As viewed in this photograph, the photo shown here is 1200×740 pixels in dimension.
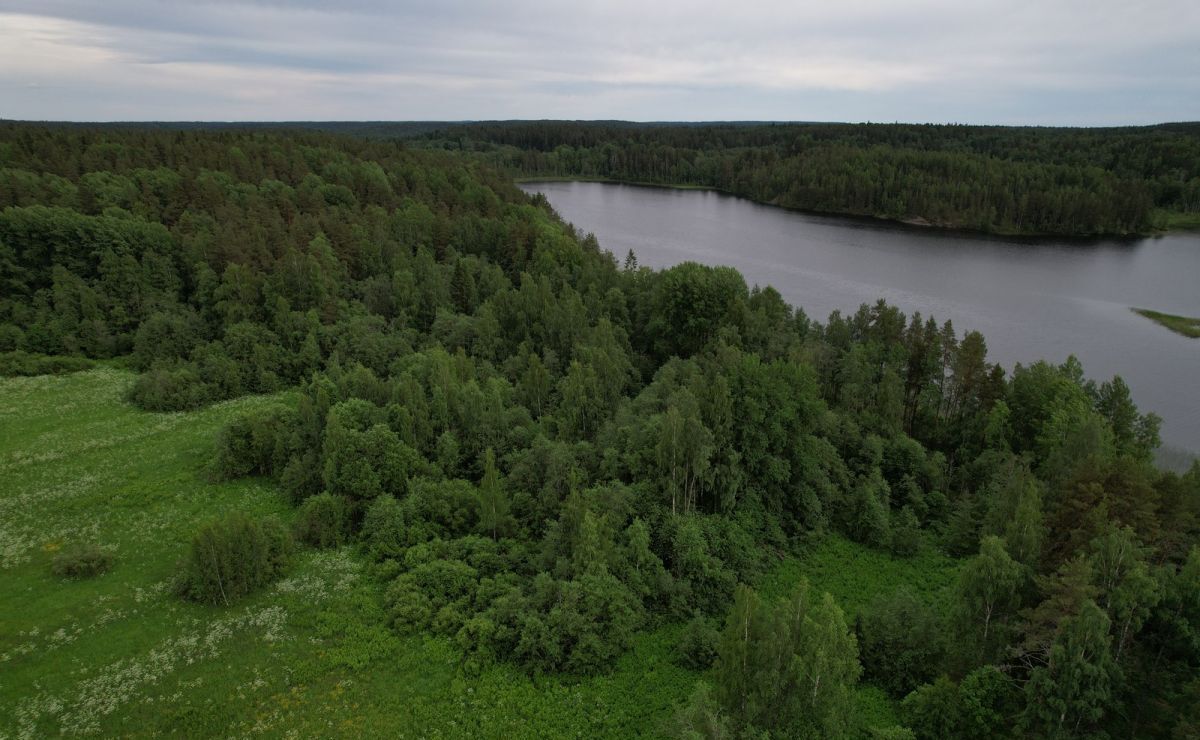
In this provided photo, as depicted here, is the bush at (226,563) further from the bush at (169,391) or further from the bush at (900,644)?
the bush at (900,644)

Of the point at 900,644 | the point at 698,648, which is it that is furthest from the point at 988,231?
the point at 698,648

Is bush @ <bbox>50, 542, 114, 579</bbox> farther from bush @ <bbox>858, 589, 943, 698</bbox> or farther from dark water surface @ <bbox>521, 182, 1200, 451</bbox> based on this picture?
dark water surface @ <bbox>521, 182, 1200, 451</bbox>

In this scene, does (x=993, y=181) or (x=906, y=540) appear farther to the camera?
(x=993, y=181)

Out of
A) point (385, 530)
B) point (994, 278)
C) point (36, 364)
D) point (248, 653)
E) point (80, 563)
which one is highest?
point (994, 278)

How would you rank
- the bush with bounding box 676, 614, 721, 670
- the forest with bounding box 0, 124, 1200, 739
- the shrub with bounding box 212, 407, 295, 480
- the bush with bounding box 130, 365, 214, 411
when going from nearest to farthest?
1. the forest with bounding box 0, 124, 1200, 739
2. the bush with bounding box 676, 614, 721, 670
3. the shrub with bounding box 212, 407, 295, 480
4. the bush with bounding box 130, 365, 214, 411

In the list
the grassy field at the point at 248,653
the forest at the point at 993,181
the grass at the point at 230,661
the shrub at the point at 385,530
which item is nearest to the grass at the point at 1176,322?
the forest at the point at 993,181

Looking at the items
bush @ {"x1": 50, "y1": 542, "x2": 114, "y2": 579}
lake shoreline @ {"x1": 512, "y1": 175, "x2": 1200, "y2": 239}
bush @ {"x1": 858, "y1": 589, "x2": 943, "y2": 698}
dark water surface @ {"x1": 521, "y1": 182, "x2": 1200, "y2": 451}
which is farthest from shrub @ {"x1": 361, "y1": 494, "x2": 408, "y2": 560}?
lake shoreline @ {"x1": 512, "y1": 175, "x2": 1200, "y2": 239}

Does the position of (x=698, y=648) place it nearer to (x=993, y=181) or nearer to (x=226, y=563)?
(x=226, y=563)
